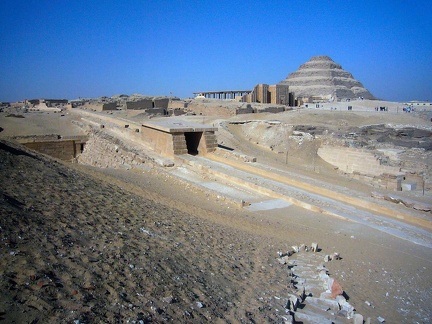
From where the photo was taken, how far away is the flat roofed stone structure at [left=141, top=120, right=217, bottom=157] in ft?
38.7

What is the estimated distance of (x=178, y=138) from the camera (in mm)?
11836

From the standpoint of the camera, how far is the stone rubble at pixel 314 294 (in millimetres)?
3465

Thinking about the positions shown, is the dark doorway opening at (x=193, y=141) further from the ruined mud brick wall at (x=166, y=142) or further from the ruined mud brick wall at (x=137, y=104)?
the ruined mud brick wall at (x=137, y=104)

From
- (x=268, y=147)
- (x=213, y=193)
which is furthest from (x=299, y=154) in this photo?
(x=213, y=193)

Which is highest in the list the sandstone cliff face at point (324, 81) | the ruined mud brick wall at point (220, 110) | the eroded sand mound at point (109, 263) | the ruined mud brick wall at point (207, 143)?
the sandstone cliff face at point (324, 81)

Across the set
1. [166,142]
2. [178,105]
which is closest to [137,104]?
[178,105]

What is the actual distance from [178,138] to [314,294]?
27.9ft

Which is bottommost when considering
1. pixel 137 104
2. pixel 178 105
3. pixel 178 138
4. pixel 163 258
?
pixel 163 258

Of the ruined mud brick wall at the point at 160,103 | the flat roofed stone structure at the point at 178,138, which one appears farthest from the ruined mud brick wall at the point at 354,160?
the ruined mud brick wall at the point at 160,103

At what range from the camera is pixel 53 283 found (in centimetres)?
273

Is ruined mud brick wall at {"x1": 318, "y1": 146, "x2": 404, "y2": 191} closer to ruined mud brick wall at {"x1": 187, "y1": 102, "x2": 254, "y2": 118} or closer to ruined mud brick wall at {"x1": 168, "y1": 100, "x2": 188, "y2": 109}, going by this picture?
Answer: ruined mud brick wall at {"x1": 187, "y1": 102, "x2": 254, "y2": 118}

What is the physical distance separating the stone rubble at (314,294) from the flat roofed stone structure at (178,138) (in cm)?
717

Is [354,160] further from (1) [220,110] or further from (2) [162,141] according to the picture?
(1) [220,110]

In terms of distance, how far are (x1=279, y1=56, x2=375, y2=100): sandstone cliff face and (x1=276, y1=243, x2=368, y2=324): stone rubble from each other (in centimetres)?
4939
